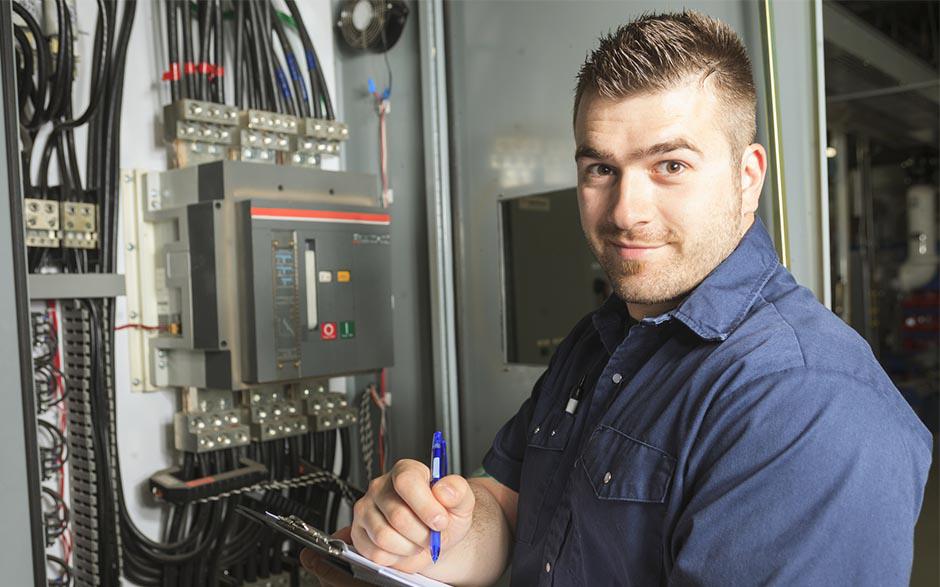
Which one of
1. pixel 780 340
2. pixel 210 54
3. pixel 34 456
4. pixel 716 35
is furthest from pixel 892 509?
pixel 210 54

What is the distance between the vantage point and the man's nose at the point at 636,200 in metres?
1.04

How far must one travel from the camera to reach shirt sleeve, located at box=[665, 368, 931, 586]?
769 mm

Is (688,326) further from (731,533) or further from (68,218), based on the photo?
(68,218)

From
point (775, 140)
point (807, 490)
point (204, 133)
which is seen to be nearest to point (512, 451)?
point (807, 490)

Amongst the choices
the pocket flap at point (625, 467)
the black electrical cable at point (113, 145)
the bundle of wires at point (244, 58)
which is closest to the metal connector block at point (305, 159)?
the bundle of wires at point (244, 58)

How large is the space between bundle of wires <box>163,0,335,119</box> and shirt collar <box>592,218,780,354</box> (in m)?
1.72

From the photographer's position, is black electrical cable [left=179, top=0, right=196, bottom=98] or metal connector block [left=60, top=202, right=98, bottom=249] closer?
metal connector block [left=60, top=202, right=98, bottom=249]

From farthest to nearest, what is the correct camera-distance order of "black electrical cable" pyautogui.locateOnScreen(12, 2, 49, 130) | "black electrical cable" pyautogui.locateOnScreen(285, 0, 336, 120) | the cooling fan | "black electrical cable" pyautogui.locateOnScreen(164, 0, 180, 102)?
the cooling fan
"black electrical cable" pyautogui.locateOnScreen(285, 0, 336, 120)
"black electrical cable" pyautogui.locateOnScreen(164, 0, 180, 102)
"black electrical cable" pyautogui.locateOnScreen(12, 2, 49, 130)

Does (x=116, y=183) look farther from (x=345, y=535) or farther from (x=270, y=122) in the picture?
(x=345, y=535)

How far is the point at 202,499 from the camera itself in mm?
2141

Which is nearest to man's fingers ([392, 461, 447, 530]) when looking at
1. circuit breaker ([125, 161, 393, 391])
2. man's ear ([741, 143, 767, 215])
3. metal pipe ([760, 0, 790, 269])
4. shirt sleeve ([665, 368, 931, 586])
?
shirt sleeve ([665, 368, 931, 586])

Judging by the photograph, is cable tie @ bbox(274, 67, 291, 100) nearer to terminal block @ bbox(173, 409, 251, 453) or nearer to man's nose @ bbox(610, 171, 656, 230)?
terminal block @ bbox(173, 409, 251, 453)

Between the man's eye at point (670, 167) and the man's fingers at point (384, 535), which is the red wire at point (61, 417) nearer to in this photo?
the man's fingers at point (384, 535)

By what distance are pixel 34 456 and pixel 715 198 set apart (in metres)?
1.24
